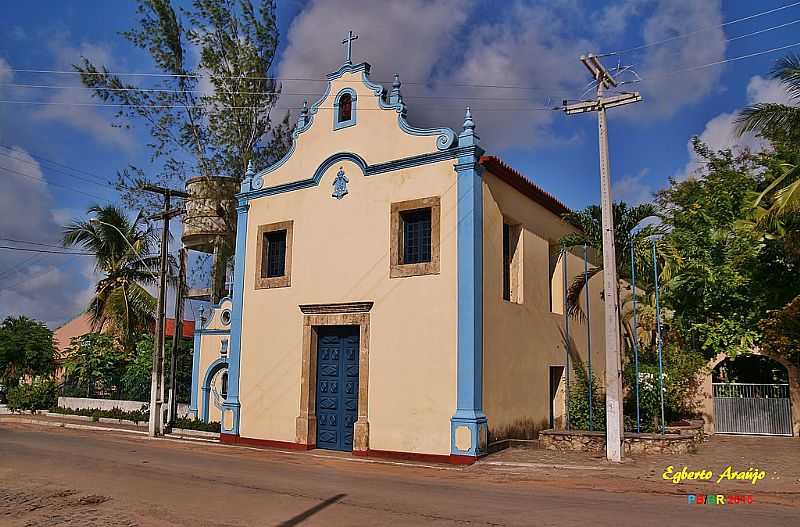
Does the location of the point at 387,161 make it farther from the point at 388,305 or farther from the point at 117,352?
the point at 117,352

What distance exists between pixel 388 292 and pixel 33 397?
67.3 ft

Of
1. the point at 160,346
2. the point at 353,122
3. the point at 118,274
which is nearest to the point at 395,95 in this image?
the point at 353,122

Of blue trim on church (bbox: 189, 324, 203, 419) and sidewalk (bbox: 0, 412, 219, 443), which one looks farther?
blue trim on church (bbox: 189, 324, 203, 419)

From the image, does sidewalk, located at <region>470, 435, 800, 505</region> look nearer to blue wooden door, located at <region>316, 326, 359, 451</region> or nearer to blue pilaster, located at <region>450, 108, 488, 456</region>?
blue pilaster, located at <region>450, 108, 488, 456</region>

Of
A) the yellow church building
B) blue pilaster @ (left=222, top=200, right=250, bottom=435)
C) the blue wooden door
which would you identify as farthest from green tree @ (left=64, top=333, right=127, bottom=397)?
the blue wooden door

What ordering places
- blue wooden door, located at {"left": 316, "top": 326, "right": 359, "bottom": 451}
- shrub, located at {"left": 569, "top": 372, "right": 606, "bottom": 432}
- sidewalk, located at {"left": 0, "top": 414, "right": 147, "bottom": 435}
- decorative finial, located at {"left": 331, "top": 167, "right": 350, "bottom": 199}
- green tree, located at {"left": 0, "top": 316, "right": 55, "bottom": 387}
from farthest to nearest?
green tree, located at {"left": 0, "top": 316, "right": 55, "bottom": 387}
sidewalk, located at {"left": 0, "top": 414, "right": 147, "bottom": 435}
decorative finial, located at {"left": 331, "top": 167, "right": 350, "bottom": 199}
shrub, located at {"left": 569, "top": 372, "right": 606, "bottom": 432}
blue wooden door, located at {"left": 316, "top": 326, "right": 359, "bottom": 451}

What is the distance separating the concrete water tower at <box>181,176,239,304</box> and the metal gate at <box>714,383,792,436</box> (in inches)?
673

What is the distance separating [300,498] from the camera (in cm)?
938

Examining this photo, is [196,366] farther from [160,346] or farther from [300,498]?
[300,498]

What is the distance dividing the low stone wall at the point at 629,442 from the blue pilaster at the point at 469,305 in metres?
1.69

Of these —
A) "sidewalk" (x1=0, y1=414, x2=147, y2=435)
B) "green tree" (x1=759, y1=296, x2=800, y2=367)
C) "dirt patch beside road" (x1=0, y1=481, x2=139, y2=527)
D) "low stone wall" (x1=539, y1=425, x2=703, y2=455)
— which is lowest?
"sidewalk" (x1=0, y1=414, x2=147, y2=435)

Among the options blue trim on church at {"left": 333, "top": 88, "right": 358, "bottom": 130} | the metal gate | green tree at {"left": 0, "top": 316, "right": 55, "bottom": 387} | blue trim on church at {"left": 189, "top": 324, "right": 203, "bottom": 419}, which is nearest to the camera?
blue trim on church at {"left": 333, "top": 88, "right": 358, "bottom": 130}

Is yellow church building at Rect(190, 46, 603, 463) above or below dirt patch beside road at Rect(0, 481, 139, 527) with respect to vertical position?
above

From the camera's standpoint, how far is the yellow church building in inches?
543
